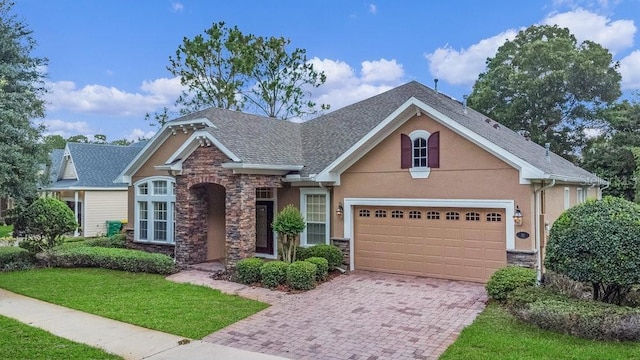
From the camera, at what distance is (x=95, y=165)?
2772 centimetres

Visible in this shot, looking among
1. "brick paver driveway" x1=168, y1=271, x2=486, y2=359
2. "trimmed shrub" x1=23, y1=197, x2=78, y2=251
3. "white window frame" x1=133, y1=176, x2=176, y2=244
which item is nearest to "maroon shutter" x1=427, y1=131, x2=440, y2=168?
"brick paver driveway" x1=168, y1=271, x2=486, y2=359

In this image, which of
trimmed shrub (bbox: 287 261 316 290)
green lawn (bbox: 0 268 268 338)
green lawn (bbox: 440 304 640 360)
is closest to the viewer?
green lawn (bbox: 440 304 640 360)

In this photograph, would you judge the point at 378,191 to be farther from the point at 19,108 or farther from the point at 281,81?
the point at 281,81

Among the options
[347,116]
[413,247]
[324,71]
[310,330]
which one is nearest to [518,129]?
[324,71]

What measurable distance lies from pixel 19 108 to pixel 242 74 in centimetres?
2093

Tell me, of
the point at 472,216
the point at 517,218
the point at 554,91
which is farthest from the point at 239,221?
the point at 554,91

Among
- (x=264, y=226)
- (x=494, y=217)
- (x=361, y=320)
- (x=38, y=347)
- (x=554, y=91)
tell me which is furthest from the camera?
(x=554, y=91)

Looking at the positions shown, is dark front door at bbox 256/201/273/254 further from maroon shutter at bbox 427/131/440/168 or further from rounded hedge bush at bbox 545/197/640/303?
rounded hedge bush at bbox 545/197/640/303

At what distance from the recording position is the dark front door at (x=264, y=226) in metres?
15.8

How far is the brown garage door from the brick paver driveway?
0.51 m

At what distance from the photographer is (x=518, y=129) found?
31203 mm

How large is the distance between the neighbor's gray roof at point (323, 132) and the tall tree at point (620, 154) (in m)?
10.4

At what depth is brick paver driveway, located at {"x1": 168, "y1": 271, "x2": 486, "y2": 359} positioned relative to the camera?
7.56 m

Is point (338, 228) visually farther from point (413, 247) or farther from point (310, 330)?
point (310, 330)
